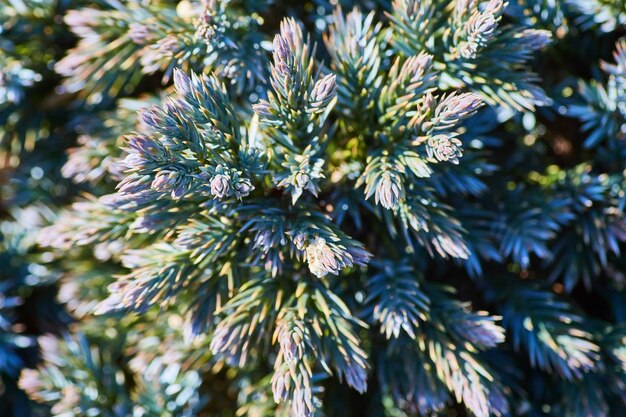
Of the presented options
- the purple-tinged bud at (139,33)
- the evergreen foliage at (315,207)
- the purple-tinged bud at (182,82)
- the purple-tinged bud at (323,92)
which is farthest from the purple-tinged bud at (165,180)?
the purple-tinged bud at (139,33)

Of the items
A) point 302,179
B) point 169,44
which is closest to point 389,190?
point 302,179

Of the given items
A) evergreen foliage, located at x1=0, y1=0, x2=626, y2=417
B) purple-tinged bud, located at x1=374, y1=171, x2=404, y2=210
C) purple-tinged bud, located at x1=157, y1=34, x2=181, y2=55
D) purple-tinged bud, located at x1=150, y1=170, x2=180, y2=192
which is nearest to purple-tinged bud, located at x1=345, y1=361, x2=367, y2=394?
evergreen foliage, located at x1=0, y1=0, x2=626, y2=417

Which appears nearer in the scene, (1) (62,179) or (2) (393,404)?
(2) (393,404)

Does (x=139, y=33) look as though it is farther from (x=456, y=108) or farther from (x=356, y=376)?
(x=356, y=376)

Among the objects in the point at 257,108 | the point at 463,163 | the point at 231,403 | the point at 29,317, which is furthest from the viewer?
the point at 29,317

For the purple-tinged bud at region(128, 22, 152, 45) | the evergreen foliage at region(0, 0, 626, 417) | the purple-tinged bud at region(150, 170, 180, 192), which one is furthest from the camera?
the purple-tinged bud at region(128, 22, 152, 45)

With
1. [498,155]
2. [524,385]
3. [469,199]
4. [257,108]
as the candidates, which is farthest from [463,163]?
[524,385]

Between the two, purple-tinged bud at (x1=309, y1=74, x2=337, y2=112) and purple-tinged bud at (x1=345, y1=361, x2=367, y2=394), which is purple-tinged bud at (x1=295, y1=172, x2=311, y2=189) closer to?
purple-tinged bud at (x1=309, y1=74, x2=337, y2=112)

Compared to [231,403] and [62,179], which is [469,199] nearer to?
[231,403]
